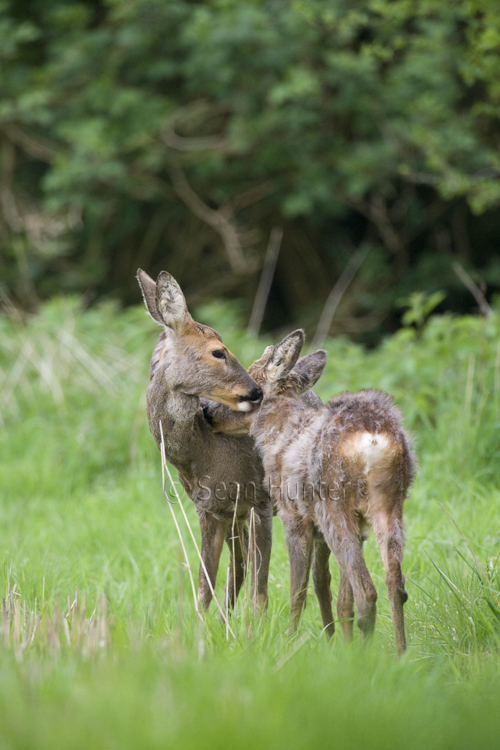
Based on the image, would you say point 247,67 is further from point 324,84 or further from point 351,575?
point 351,575

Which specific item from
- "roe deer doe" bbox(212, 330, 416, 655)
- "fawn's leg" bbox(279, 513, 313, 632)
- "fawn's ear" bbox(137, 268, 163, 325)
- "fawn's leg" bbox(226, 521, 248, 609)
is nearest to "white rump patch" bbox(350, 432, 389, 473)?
"roe deer doe" bbox(212, 330, 416, 655)

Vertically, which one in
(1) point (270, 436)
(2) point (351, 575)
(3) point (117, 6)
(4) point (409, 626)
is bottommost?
(4) point (409, 626)

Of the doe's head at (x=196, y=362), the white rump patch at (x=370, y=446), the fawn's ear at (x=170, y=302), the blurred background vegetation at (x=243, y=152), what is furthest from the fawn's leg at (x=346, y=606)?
the blurred background vegetation at (x=243, y=152)

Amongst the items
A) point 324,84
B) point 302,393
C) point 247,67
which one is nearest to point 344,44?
point 324,84

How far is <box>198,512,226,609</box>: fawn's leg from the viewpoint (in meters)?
3.41

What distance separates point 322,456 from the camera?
2.89 meters

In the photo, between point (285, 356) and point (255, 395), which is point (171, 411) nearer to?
point (255, 395)

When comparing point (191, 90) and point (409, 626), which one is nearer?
point (409, 626)

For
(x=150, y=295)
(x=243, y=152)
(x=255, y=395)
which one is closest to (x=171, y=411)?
(x=255, y=395)

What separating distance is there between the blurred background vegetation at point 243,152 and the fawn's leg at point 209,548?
6402mm

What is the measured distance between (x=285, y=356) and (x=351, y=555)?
34.2 inches

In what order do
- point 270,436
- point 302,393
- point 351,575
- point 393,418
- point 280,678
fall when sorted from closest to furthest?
point 280,678 → point 351,575 → point 393,418 → point 270,436 → point 302,393

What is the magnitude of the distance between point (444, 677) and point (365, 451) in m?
0.78

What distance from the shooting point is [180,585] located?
2582mm
